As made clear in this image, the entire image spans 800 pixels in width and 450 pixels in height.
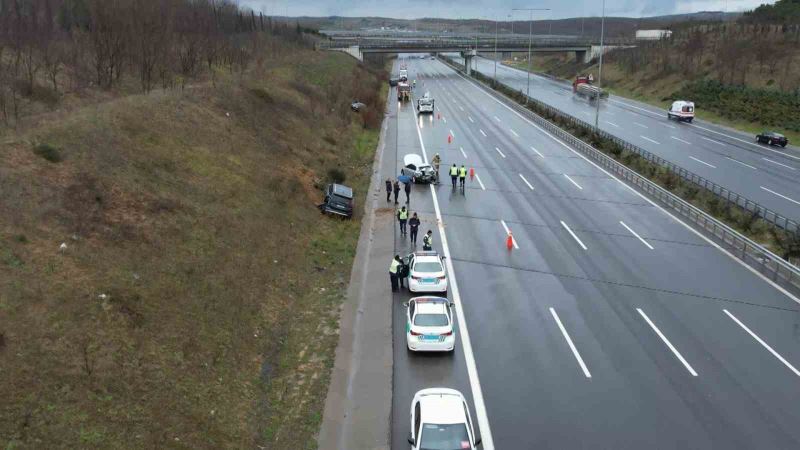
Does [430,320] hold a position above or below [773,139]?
below

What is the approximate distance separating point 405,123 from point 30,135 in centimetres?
4352

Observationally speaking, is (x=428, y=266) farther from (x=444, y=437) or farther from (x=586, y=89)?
(x=586, y=89)

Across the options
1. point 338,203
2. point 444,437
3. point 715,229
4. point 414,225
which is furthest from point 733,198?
point 444,437

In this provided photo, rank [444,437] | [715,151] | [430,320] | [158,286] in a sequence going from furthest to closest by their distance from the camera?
1. [715,151]
2. [158,286]
3. [430,320]
4. [444,437]

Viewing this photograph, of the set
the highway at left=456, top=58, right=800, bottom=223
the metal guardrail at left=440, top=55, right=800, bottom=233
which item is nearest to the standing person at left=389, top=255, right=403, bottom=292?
the metal guardrail at left=440, top=55, right=800, bottom=233

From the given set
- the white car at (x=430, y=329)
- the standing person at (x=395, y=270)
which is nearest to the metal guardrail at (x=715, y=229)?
the white car at (x=430, y=329)

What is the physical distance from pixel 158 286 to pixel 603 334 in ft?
41.7

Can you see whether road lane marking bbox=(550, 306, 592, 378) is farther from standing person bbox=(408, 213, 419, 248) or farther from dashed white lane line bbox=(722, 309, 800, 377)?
standing person bbox=(408, 213, 419, 248)

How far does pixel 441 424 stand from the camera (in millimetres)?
13078

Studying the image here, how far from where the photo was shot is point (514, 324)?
19.6 meters

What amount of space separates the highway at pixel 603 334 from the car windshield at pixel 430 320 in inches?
35.1

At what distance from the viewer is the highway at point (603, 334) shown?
1448cm

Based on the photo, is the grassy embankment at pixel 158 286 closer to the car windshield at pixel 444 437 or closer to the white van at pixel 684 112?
the car windshield at pixel 444 437

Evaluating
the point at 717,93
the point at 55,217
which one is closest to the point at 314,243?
the point at 55,217
